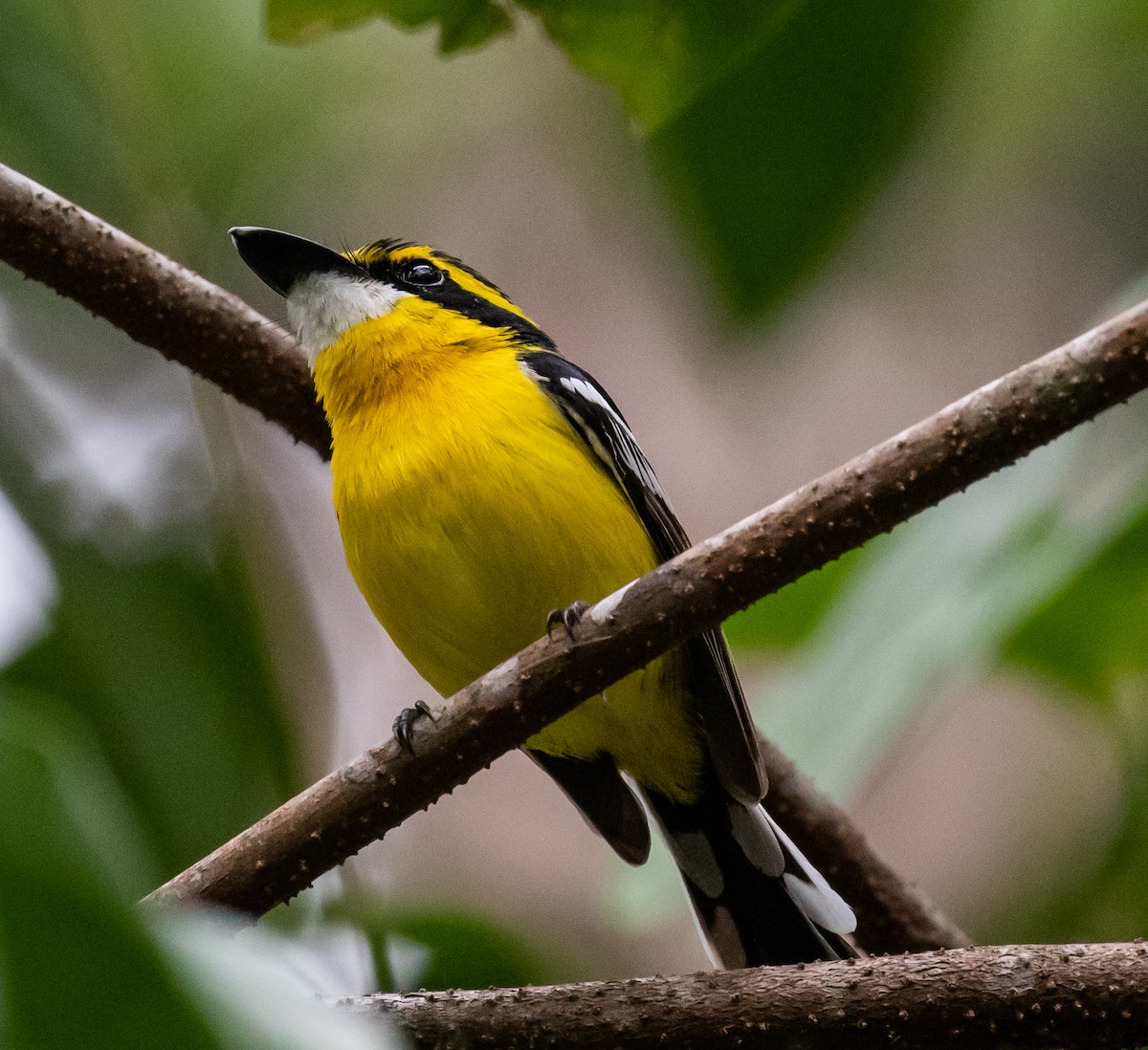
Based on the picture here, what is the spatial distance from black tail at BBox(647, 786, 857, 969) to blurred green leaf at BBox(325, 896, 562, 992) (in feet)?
2.11

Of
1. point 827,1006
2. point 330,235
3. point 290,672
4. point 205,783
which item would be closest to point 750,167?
point 827,1006

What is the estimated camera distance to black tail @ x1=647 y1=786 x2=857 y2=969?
Result: 145 inches

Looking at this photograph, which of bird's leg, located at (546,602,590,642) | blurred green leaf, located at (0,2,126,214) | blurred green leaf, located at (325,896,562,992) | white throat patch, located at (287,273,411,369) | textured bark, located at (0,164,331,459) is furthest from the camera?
blurred green leaf, located at (0,2,126,214)

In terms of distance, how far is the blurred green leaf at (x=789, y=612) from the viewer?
422cm

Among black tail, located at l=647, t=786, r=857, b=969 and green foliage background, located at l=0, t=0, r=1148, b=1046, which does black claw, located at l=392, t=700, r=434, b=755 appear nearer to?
green foliage background, located at l=0, t=0, r=1148, b=1046

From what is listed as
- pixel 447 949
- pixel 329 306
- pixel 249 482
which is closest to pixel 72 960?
pixel 447 949

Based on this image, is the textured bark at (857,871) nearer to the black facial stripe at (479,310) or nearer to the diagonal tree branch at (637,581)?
the diagonal tree branch at (637,581)

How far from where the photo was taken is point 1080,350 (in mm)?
2312

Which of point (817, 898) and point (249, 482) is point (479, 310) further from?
point (817, 898)

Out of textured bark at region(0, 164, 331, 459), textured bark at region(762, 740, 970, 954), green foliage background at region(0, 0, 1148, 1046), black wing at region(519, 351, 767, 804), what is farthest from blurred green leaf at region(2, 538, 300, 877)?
textured bark at region(762, 740, 970, 954)

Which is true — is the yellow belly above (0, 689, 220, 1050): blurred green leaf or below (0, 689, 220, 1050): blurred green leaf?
above

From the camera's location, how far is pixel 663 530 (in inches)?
155

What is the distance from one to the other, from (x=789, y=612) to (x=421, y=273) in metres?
1.73

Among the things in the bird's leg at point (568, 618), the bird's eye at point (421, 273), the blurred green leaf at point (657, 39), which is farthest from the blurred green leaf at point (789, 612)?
the blurred green leaf at point (657, 39)
